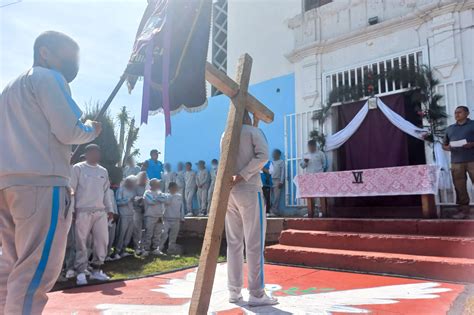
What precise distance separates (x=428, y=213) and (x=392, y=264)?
1651 mm

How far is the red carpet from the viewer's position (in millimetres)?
4371

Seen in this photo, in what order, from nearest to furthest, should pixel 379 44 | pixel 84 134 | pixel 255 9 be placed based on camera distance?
pixel 84 134 → pixel 379 44 → pixel 255 9

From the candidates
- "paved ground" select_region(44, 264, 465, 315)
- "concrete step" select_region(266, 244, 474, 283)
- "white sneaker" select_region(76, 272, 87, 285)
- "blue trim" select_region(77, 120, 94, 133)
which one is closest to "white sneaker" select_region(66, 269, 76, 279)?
"white sneaker" select_region(76, 272, 87, 285)

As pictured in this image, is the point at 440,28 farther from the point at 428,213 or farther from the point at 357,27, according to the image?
the point at 428,213

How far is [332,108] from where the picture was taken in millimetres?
8844

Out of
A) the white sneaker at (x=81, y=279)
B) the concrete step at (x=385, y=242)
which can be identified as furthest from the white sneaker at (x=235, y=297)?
the concrete step at (x=385, y=242)

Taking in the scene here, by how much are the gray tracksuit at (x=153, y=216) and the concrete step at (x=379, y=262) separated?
2.52m

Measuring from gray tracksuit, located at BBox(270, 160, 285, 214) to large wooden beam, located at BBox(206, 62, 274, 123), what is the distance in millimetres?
5667

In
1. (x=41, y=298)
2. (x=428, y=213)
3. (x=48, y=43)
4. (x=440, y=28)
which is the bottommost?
(x=41, y=298)

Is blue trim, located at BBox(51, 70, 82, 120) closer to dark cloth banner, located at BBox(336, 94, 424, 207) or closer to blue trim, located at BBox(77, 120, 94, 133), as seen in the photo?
blue trim, located at BBox(77, 120, 94, 133)

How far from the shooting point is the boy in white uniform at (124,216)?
6.71m

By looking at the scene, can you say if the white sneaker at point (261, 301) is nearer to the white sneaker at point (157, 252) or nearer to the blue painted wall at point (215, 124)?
the white sneaker at point (157, 252)

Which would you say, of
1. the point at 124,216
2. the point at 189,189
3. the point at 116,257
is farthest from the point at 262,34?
the point at 116,257

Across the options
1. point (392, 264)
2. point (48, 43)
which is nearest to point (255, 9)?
point (392, 264)
